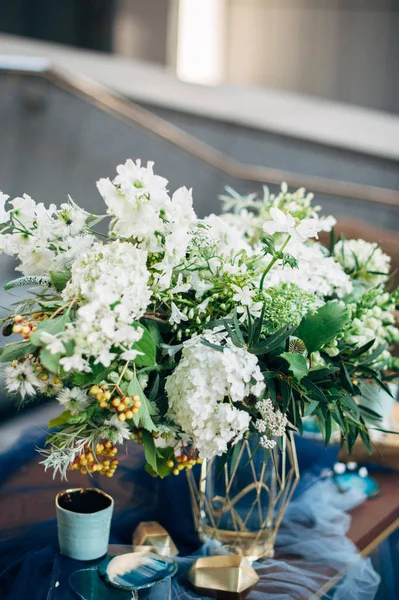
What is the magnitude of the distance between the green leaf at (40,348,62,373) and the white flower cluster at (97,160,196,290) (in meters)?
0.19

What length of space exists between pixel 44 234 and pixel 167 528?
1.94ft

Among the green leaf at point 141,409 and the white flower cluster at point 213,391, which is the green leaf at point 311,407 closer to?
the white flower cluster at point 213,391

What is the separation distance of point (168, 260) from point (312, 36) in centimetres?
626

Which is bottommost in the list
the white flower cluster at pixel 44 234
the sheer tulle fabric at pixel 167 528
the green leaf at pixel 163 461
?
the sheer tulle fabric at pixel 167 528

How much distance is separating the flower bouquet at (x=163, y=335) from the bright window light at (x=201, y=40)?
21.3 ft

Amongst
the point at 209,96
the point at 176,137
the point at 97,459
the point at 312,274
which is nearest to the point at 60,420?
the point at 97,459

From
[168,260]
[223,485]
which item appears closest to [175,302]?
[168,260]

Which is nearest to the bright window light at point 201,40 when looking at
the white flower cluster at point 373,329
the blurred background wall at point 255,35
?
the blurred background wall at point 255,35

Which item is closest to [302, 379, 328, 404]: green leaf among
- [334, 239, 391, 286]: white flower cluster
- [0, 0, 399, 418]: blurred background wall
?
[334, 239, 391, 286]: white flower cluster

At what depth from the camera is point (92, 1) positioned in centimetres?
732

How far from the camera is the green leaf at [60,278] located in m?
0.96

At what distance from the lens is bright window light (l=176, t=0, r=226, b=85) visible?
720cm

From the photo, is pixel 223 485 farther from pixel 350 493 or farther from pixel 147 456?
pixel 350 493

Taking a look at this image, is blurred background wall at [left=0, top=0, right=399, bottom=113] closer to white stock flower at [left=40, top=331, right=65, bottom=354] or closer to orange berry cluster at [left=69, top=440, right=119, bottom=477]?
orange berry cluster at [left=69, top=440, right=119, bottom=477]
